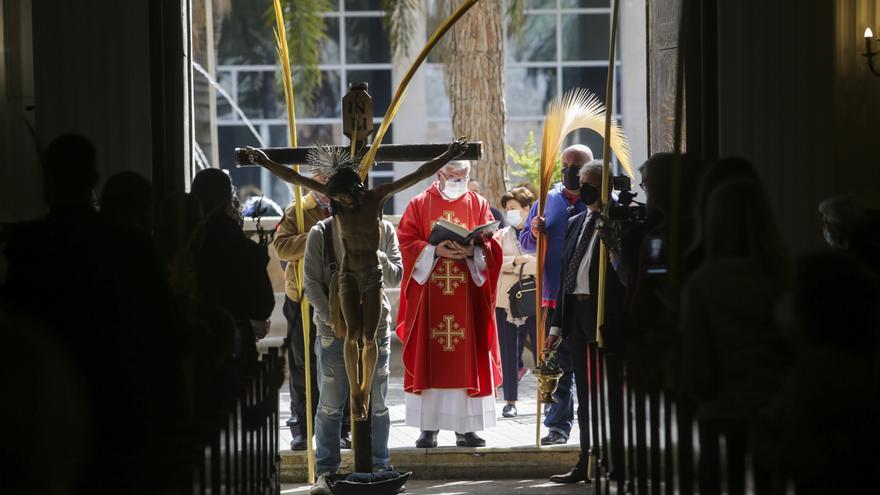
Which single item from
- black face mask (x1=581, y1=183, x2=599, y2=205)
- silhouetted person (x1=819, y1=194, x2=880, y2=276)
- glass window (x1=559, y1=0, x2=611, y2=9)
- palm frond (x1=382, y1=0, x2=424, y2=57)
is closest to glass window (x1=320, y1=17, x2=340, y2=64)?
palm frond (x1=382, y1=0, x2=424, y2=57)

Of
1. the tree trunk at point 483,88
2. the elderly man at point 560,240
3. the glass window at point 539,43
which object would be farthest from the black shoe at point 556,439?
the glass window at point 539,43

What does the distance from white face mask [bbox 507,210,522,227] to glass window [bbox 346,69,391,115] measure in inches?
274

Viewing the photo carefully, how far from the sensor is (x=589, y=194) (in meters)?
7.25

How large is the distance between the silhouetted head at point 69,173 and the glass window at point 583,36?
44.5 ft

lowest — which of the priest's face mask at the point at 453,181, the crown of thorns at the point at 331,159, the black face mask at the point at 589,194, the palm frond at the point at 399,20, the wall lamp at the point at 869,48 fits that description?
the black face mask at the point at 589,194

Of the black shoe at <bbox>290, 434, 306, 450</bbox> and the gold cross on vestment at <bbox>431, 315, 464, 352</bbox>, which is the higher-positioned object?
the gold cross on vestment at <bbox>431, 315, 464, 352</bbox>

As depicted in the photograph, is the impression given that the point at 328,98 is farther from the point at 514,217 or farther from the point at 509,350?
the point at 509,350

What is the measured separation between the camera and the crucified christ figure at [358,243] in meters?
6.86

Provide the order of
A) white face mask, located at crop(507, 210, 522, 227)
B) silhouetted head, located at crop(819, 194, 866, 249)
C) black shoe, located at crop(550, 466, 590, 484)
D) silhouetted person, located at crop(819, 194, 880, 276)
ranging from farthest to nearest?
white face mask, located at crop(507, 210, 522, 227) < black shoe, located at crop(550, 466, 590, 484) < silhouetted head, located at crop(819, 194, 866, 249) < silhouetted person, located at crop(819, 194, 880, 276)

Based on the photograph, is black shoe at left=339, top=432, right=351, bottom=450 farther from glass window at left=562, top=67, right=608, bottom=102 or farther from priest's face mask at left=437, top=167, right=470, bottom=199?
glass window at left=562, top=67, right=608, bottom=102

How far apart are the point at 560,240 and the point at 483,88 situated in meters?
6.24

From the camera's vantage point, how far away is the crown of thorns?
6.85m

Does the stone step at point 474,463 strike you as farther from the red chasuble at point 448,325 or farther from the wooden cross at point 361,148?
the wooden cross at point 361,148

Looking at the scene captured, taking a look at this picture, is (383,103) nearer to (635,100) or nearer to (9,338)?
(635,100)
